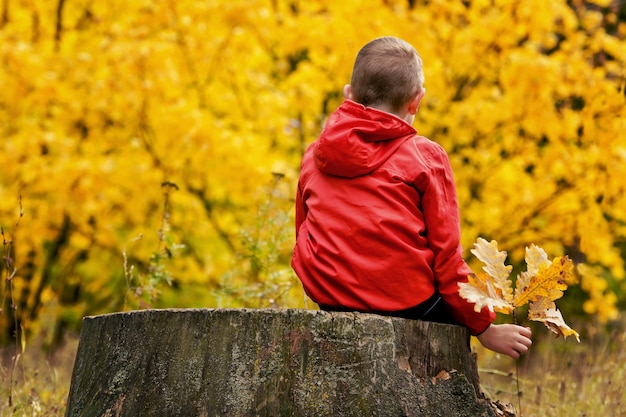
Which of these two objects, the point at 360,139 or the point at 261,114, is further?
the point at 261,114

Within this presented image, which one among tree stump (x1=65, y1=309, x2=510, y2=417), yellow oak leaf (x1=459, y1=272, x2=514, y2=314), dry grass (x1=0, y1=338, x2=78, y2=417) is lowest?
dry grass (x1=0, y1=338, x2=78, y2=417)

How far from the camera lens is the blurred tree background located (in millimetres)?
6105

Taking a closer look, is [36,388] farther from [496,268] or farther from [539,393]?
[496,268]

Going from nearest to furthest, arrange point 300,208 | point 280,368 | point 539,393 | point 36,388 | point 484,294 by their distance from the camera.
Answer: point 280,368, point 484,294, point 300,208, point 539,393, point 36,388

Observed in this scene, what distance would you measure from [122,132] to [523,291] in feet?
16.5

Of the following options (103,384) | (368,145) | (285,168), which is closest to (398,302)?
(368,145)

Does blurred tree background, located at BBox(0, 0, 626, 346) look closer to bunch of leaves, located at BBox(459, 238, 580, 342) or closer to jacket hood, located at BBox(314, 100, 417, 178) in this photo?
jacket hood, located at BBox(314, 100, 417, 178)

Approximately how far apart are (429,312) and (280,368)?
24.0 inches

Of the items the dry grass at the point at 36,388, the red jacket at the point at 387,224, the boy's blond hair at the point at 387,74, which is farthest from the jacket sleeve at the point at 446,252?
the dry grass at the point at 36,388

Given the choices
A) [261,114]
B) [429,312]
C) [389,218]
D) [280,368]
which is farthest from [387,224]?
[261,114]

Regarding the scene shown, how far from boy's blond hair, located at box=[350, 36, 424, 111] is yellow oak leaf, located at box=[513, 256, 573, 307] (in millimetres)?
702

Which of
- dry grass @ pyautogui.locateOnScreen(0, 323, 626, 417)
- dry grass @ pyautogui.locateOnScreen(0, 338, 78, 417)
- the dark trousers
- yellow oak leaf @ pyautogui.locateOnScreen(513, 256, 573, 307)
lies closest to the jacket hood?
the dark trousers

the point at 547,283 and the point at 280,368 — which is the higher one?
the point at 547,283

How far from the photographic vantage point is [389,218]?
8.74 feet
